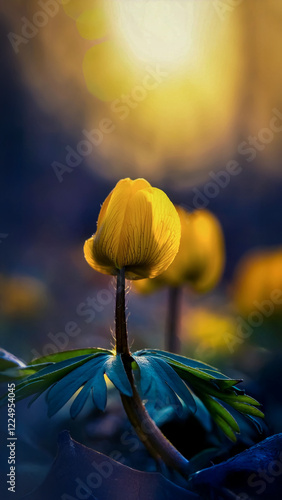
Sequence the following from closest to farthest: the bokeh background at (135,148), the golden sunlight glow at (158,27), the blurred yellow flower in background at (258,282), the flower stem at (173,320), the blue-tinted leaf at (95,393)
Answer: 1. the blue-tinted leaf at (95,393)
2. the flower stem at (173,320)
3. the blurred yellow flower in background at (258,282)
4. the bokeh background at (135,148)
5. the golden sunlight glow at (158,27)

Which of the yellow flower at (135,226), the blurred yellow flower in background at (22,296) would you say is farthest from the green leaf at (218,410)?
the blurred yellow flower in background at (22,296)

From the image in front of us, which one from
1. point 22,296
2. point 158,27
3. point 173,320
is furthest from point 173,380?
point 158,27

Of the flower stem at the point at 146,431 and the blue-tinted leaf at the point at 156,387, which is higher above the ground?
the blue-tinted leaf at the point at 156,387

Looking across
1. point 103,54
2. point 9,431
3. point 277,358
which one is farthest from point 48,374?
point 103,54

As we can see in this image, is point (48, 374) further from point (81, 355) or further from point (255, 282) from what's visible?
point (255, 282)

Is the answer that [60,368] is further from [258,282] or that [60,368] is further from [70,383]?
[258,282]

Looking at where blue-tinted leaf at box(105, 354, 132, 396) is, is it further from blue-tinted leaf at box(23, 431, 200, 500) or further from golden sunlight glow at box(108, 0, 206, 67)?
golden sunlight glow at box(108, 0, 206, 67)

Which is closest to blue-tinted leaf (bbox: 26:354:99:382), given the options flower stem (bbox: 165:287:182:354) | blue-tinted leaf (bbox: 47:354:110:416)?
blue-tinted leaf (bbox: 47:354:110:416)

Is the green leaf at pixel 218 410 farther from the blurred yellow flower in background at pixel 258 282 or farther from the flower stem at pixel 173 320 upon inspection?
the blurred yellow flower in background at pixel 258 282
